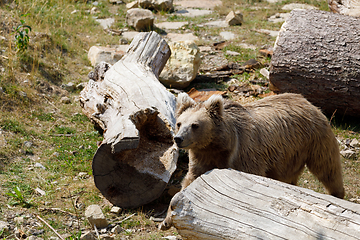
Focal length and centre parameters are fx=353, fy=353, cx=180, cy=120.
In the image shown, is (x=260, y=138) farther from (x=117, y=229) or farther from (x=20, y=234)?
(x=20, y=234)

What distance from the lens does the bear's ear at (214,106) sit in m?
3.66

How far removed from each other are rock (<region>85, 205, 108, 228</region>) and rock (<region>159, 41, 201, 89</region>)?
158 inches

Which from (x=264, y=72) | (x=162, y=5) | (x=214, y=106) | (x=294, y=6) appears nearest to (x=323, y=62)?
(x=264, y=72)

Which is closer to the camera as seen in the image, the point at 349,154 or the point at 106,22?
the point at 349,154

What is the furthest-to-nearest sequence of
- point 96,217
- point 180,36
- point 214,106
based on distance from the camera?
point 180,36 → point 96,217 → point 214,106

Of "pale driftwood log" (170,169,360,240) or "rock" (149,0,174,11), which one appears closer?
"pale driftwood log" (170,169,360,240)

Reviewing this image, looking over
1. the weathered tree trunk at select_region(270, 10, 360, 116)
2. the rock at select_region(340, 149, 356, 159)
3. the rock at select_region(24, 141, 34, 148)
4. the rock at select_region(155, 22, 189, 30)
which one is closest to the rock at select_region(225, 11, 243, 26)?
the rock at select_region(155, 22, 189, 30)

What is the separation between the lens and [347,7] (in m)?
7.94

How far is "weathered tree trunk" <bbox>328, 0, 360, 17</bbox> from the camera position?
773 centimetres

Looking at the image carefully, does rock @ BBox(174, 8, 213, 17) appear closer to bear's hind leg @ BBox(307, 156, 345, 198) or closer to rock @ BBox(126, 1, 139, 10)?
rock @ BBox(126, 1, 139, 10)

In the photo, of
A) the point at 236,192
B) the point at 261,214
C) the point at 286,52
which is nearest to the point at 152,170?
the point at 236,192

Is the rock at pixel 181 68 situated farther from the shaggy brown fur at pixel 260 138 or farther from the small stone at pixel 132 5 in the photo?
the small stone at pixel 132 5

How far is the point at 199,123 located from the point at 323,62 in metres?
3.57

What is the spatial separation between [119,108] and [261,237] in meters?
3.14
